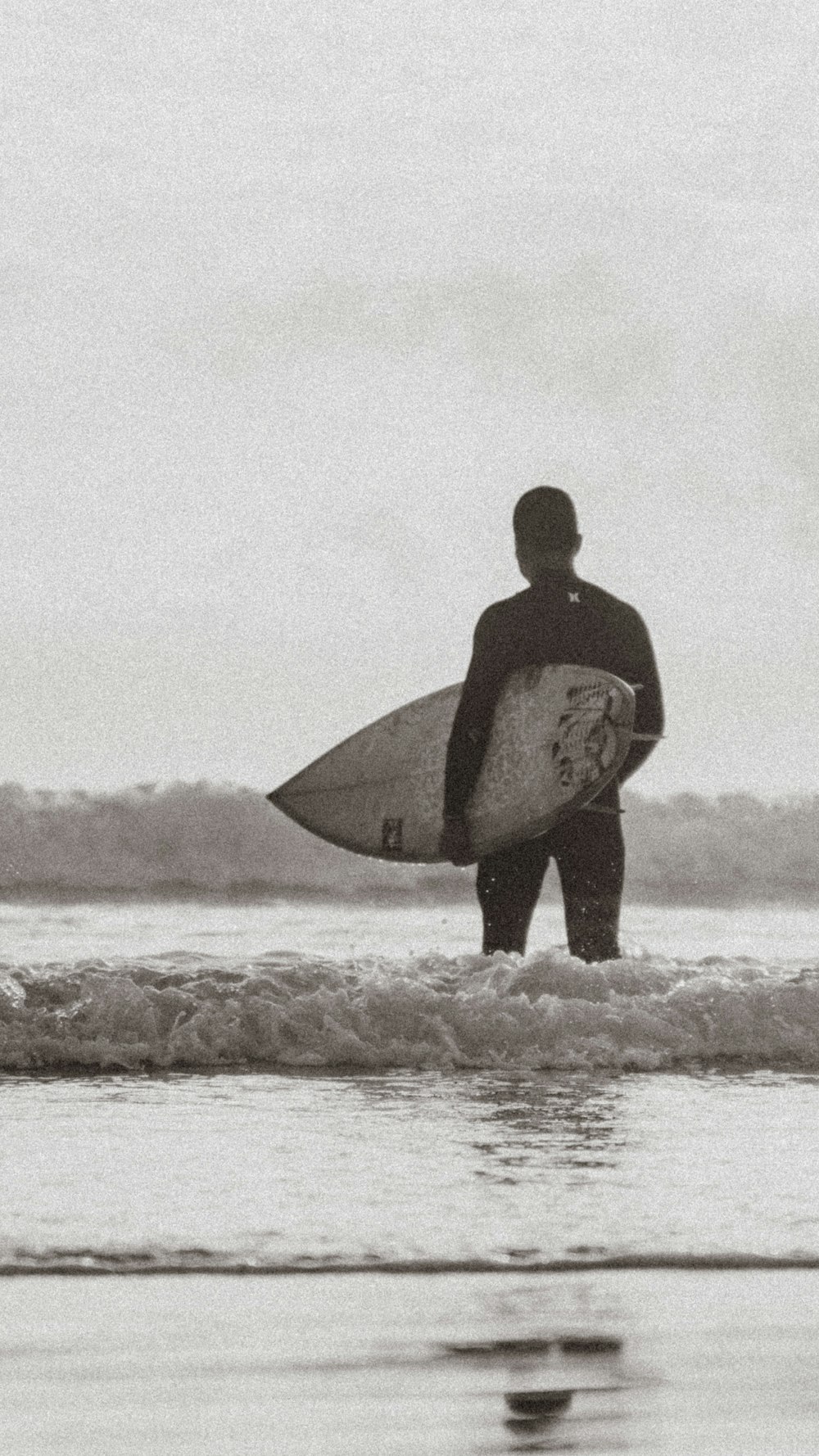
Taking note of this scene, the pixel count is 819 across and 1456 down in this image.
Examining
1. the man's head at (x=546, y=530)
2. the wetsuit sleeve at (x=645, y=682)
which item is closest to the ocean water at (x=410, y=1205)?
the wetsuit sleeve at (x=645, y=682)

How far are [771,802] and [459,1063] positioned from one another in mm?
15680

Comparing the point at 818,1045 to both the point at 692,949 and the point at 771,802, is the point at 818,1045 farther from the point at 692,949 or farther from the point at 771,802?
the point at 771,802

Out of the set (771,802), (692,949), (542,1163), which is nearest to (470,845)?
(542,1163)

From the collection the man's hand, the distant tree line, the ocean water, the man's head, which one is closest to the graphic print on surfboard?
Result: the man's hand

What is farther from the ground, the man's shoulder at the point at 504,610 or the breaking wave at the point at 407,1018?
the man's shoulder at the point at 504,610

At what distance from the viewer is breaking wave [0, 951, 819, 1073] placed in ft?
19.9

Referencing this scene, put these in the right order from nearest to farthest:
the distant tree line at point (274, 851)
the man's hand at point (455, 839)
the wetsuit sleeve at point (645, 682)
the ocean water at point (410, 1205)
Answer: the ocean water at point (410, 1205), the wetsuit sleeve at point (645, 682), the man's hand at point (455, 839), the distant tree line at point (274, 851)

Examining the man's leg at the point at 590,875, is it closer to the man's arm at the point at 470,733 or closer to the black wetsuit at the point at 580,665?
the black wetsuit at the point at 580,665

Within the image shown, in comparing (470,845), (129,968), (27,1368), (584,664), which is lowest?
(27,1368)

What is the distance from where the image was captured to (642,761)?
259 inches

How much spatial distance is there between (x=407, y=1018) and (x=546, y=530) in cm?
151

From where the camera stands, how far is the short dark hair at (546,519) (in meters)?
6.26

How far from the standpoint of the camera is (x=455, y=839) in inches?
256

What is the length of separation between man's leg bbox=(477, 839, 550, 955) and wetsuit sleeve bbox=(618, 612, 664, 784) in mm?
513
